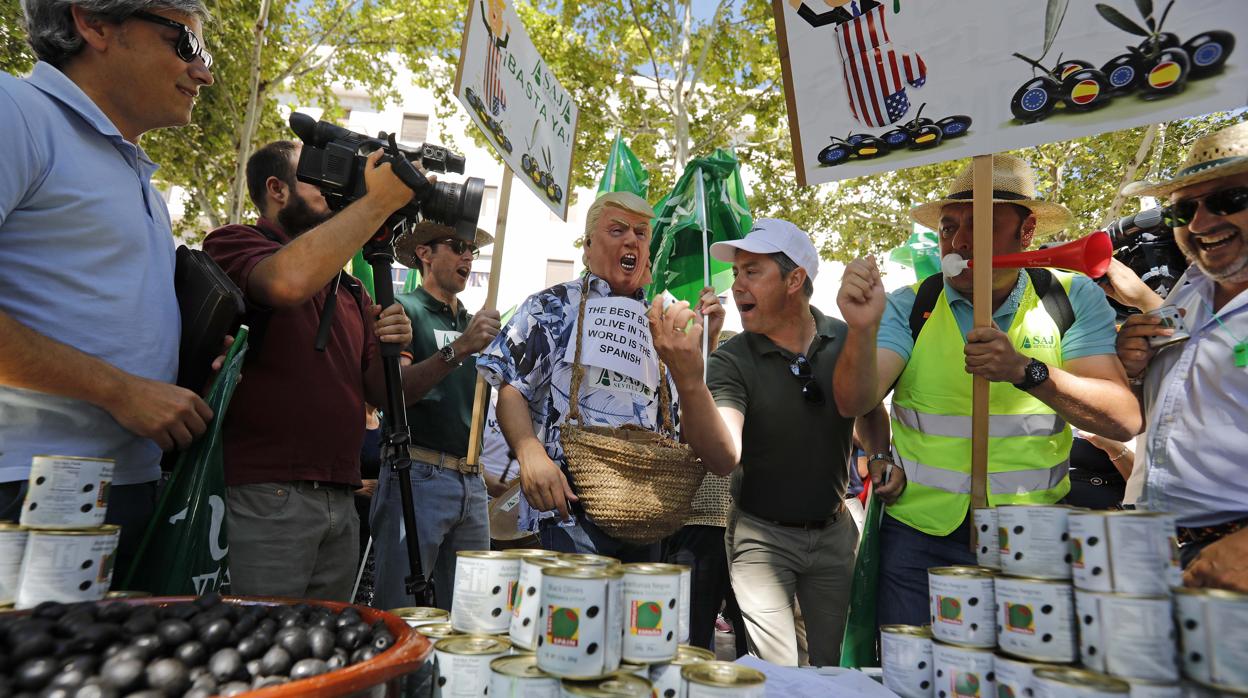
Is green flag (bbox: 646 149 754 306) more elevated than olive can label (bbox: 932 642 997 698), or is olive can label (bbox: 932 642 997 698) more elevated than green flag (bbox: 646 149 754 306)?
green flag (bbox: 646 149 754 306)

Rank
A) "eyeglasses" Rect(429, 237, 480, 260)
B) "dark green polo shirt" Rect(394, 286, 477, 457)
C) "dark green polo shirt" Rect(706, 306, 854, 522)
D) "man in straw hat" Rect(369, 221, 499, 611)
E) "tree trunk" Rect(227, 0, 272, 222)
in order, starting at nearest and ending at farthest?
"dark green polo shirt" Rect(706, 306, 854, 522)
"man in straw hat" Rect(369, 221, 499, 611)
"dark green polo shirt" Rect(394, 286, 477, 457)
"eyeglasses" Rect(429, 237, 480, 260)
"tree trunk" Rect(227, 0, 272, 222)

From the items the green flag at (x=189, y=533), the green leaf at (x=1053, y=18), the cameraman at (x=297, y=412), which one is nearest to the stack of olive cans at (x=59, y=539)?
the green flag at (x=189, y=533)

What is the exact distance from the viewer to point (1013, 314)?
2.78m

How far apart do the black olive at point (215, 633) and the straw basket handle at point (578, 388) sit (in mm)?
1536

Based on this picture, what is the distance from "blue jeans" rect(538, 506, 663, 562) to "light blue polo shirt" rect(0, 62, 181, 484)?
1.21 m

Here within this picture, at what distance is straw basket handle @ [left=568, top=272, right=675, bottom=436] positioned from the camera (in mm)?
2611

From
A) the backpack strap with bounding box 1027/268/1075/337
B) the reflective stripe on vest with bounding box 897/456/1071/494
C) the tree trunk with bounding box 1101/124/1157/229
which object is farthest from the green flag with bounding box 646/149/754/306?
the tree trunk with bounding box 1101/124/1157/229

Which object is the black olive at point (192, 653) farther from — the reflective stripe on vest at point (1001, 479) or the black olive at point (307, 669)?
the reflective stripe on vest at point (1001, 479)

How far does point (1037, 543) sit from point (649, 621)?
0.85m

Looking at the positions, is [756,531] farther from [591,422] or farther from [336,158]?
[336,158]

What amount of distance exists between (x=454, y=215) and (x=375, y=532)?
1.96 meters

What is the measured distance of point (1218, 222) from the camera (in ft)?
7.46

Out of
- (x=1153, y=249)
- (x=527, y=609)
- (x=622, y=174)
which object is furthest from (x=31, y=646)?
(x=622, y=174)

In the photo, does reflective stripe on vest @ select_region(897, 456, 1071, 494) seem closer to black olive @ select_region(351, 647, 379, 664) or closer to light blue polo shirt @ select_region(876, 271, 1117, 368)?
light blue polo shirt @ select_region(876, 271, 1117, 368)
